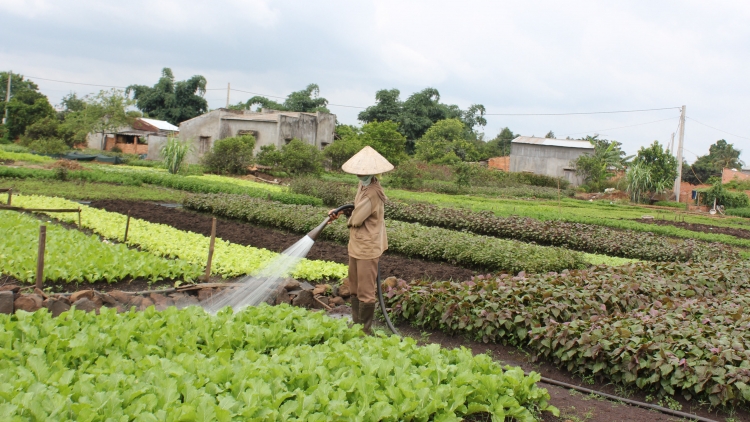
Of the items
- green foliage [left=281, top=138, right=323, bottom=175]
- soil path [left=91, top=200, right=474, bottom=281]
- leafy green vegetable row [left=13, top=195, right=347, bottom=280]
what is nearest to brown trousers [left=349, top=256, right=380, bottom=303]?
leafy green vegetable row [left=13, top=195, right=347, bottom=280]

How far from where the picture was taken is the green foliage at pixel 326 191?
73.8ft

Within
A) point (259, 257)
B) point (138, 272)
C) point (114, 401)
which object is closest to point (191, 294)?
point (138, 272)

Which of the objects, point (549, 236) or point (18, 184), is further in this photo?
point (18, 184)

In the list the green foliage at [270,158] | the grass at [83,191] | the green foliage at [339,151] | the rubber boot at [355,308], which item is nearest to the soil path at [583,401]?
the rubber boot at [355,308]

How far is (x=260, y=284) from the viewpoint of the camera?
8.23m

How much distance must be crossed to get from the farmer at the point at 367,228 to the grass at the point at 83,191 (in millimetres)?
14512

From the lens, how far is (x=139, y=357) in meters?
4.43

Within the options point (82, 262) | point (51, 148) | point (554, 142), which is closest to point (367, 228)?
point (82, 262)

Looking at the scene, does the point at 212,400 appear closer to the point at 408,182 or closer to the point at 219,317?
the point at 219,317

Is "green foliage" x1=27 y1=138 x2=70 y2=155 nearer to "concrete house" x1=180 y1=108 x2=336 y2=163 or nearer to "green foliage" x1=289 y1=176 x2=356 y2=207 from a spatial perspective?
"concrete house" x1=180 y1=108 x2=336 y2=163

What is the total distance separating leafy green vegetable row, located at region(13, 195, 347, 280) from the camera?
8959mm

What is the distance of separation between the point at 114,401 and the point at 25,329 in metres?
1.74

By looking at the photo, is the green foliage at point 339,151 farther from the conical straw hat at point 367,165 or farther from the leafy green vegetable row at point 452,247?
the conical straw hat at point 367,165

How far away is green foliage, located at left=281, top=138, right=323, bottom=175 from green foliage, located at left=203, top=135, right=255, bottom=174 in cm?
228
